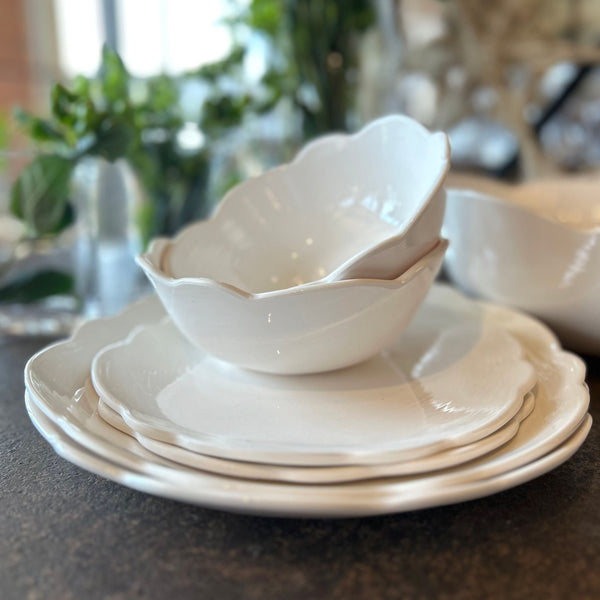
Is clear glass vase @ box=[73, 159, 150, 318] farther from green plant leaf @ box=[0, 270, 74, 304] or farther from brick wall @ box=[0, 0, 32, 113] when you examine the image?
brick wall @ box=[0, 0, 32, 113]

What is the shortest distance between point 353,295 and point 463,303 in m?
0.21

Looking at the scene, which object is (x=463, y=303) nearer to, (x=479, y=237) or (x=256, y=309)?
(x=479, y=237)

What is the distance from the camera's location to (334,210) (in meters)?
0.47

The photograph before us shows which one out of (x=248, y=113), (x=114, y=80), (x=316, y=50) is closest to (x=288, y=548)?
(x=114, y=80)

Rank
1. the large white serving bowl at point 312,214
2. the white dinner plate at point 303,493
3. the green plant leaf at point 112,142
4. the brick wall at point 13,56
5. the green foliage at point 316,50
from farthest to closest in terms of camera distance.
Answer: the brick wall at point 13,56
the green foliage at point 316,50
the green plant leaf at point 112,142
the large white serving bowl at point 312,214
the white dinner plate at point 303,493

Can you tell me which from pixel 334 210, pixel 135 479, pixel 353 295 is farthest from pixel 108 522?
pixel 334 210

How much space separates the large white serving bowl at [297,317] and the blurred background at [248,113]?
9.6 inches

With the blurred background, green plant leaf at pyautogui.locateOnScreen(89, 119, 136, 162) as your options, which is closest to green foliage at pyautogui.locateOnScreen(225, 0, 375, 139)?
the blurred background

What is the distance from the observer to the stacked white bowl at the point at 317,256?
304 mm

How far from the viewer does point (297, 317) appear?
300 mm

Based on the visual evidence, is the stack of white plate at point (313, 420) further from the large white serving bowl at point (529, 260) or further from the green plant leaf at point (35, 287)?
the green plant leaf at point (35, 287)

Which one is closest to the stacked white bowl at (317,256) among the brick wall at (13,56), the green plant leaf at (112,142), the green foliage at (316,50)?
the green plant leaf at (112,142)

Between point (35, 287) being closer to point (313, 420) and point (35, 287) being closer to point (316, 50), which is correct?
point (313, 420)

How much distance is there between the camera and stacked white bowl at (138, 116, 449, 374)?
0.30 metres
